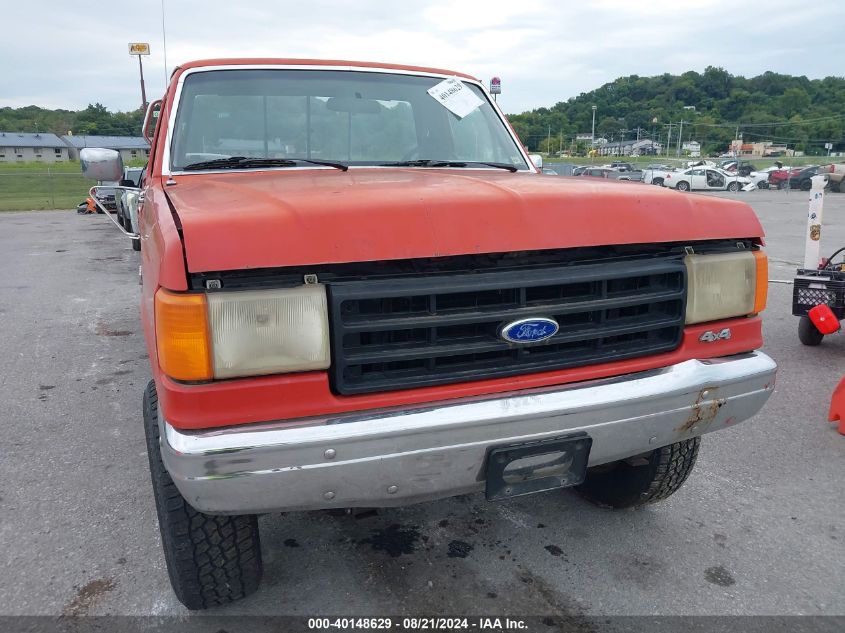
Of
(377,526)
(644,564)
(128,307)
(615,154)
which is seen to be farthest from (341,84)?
(615,154)

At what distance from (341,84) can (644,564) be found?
2.58 m

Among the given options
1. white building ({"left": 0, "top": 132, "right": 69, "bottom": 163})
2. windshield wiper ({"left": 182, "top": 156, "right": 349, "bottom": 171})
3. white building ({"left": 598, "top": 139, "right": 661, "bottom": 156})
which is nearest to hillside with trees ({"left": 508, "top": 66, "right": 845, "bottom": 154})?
white building ({"left": 598, "top": 139, "right": 661, "bottom": 156})

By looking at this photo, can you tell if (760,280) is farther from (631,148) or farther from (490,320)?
(631,148)

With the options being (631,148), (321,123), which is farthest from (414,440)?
(631,148)

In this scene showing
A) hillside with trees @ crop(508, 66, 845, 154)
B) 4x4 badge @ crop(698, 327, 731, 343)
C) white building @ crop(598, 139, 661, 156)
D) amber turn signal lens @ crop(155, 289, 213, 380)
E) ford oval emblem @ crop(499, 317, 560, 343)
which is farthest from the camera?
white building @ crop(598, 139, 661, 156)

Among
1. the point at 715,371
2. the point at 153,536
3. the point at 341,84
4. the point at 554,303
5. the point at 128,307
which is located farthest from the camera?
the point at 128,307

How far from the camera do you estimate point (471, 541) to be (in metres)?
2.77

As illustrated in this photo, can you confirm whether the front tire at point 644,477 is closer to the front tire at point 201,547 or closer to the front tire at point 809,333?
the front tire at point 201,547

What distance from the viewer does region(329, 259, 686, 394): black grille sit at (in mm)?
1848

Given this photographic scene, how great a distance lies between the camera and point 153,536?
2809 mm

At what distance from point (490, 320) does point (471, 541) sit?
124cm

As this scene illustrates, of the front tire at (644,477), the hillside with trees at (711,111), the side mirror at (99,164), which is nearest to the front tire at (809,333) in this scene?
the front tire at (644,477)

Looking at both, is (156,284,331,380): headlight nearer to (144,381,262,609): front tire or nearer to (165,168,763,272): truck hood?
(165,168,763,272): truck hood

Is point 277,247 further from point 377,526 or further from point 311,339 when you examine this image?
point 377,526
